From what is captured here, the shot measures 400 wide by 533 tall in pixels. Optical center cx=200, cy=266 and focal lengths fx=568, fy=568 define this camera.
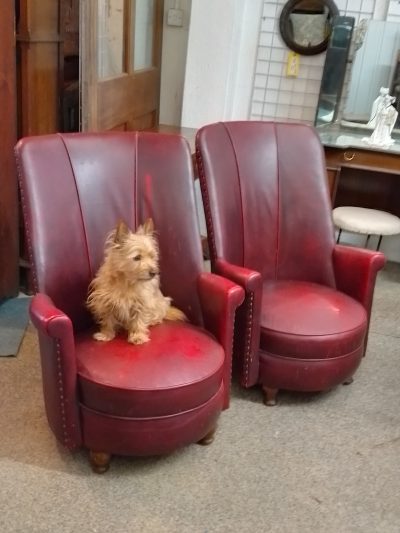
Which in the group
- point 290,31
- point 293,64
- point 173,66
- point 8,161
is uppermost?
point 290,31

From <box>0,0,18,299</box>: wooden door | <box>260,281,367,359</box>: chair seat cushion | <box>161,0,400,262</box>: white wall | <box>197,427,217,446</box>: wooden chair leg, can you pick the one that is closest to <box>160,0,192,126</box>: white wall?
<box>161,0,400,262</box>: white wall

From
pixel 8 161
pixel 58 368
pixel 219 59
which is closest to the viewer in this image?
pixel 58 368

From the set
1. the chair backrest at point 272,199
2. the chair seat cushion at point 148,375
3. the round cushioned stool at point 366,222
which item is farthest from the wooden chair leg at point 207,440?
the round cushioned stool at point 366,222

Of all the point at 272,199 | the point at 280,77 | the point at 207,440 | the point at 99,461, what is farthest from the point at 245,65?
the point at 99,461

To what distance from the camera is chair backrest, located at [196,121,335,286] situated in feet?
7.54

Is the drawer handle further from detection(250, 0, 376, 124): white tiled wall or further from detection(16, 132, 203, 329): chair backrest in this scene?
detection(16, 132, 203, 329): chair backrest

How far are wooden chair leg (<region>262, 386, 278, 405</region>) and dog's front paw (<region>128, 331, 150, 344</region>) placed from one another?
24.9 inches

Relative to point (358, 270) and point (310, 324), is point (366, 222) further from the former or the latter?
point (310, 324)

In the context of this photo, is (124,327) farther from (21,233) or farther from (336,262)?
(21,233)

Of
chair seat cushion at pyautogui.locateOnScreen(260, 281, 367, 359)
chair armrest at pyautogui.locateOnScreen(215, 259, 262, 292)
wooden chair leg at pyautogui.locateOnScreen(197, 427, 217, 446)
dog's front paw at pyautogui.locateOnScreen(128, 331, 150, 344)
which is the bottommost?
wooden chair leg at pyautogui.locateOnScreen(197, 427, 217, 446)

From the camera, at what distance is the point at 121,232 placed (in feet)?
5.73

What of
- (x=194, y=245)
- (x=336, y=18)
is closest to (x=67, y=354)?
(x=194, y=245)

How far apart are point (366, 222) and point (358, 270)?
893mm

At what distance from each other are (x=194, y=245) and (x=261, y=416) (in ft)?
2.35
